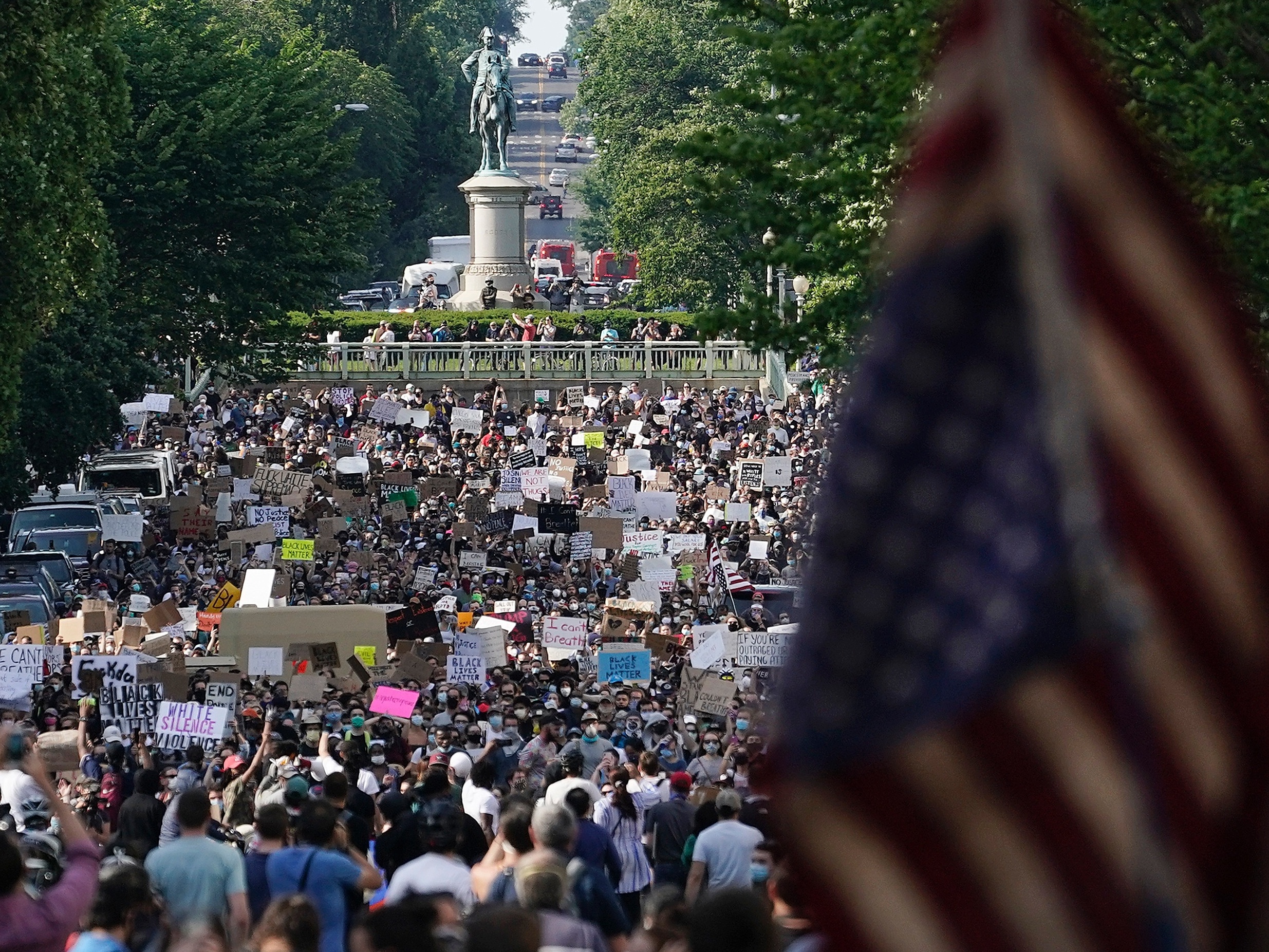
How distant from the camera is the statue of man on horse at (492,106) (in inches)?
2766

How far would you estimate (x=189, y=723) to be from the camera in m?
16.0

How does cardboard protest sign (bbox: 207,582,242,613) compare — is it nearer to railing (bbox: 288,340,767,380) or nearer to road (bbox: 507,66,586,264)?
railing (bbox: 288,340,767,380)

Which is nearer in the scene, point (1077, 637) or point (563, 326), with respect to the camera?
point (1077, 637)

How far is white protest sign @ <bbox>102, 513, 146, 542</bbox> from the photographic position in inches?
1172

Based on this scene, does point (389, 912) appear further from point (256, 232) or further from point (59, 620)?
point (256, 232)

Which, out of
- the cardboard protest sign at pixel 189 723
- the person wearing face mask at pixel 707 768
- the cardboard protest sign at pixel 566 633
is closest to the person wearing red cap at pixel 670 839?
the person wearing face mask at pixel 707 768

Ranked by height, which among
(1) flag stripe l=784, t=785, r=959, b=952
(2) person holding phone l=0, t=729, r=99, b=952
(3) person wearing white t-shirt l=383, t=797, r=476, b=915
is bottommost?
(3) person wearing white t-shirt l=383, t=797, r=476, b=915

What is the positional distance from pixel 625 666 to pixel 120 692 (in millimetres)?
4689

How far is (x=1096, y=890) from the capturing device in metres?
2.02

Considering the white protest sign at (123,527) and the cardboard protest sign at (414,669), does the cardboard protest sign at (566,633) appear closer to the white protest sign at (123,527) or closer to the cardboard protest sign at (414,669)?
the cardboard protest sign at (414,669)

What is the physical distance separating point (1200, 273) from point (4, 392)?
24.1m

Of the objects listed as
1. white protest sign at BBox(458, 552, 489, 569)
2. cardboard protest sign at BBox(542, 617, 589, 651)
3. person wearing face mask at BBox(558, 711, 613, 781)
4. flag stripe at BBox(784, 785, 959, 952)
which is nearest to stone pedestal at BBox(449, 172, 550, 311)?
white protest sign at BBox(458, 552, 489, 569)

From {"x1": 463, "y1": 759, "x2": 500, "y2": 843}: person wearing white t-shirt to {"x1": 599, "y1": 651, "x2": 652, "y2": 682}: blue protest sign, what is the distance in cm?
808

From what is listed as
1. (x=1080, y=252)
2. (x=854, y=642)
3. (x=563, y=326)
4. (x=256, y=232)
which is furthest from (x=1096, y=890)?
(x=563, y=326)
